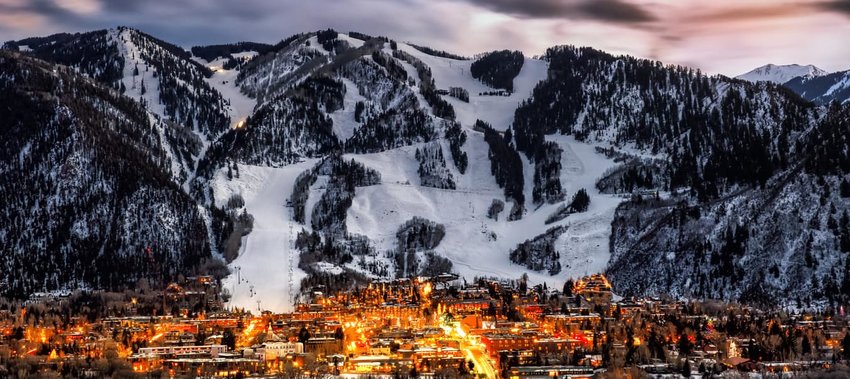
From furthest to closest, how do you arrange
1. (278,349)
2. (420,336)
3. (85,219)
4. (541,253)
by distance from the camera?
(541,253) → (85,219) → (420,336) → (278,349)

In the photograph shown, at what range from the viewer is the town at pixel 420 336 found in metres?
106

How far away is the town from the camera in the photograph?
106 metres

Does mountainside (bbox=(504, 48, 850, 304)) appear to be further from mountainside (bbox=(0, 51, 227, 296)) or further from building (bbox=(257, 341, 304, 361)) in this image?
mountainside (bbox=(0, 51, 227, 296))

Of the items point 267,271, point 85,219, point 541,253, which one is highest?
point 85,219

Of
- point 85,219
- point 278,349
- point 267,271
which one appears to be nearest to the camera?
point 278,349

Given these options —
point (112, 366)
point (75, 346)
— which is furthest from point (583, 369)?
point (75, 346)

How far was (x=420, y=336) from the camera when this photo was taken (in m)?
121

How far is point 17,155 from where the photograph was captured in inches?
7702

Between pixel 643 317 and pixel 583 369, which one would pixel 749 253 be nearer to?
pixel 643 317

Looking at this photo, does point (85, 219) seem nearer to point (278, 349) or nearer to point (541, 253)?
point (541, 253)

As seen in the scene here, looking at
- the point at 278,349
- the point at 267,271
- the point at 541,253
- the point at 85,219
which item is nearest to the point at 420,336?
the point at 278,349

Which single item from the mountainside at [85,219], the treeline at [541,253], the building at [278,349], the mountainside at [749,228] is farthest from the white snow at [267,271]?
the mountainside at [749,228]

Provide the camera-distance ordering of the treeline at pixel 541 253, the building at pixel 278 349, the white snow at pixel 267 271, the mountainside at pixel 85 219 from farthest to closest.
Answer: the treeline at pixel 541 253 < the mountainside at pixel 85 219 < the white snow at pixel 267 271 < the building at pixel 278 349

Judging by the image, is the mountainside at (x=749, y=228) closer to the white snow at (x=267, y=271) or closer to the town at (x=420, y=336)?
the town at (x=420, y=336)
